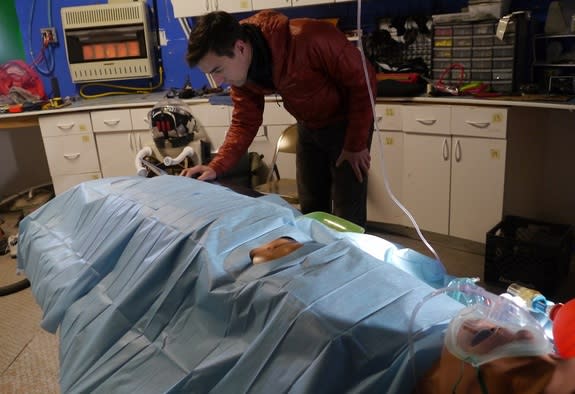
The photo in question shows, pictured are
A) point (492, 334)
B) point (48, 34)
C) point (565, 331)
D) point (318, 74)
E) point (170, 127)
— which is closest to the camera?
point (492, 334)

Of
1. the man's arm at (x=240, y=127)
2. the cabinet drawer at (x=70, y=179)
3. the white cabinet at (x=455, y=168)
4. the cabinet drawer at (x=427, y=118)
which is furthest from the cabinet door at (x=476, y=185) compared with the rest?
the cabinet drawer at (x=70, y=179)

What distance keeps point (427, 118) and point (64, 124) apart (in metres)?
2.55

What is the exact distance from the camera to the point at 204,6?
3.59 meters

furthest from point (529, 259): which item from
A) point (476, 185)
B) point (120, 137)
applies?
point (120, 137)

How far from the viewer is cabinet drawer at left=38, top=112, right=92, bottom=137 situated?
12.1ft

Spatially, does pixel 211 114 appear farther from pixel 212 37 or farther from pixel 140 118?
pixel 212 37

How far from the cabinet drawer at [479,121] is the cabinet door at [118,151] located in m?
2.23

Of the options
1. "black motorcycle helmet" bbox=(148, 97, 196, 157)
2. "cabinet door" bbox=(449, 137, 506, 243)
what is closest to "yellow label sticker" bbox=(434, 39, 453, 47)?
"cabinet door" bbox=(449, 137, 506, 243)

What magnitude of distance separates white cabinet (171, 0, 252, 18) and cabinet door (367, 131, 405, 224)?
1324 millimetres

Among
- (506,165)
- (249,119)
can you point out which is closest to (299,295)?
(249,119)

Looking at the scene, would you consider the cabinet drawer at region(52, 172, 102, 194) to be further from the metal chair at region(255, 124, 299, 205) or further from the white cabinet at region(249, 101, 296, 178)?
the metal chair at region(255, 124, 299, 205)

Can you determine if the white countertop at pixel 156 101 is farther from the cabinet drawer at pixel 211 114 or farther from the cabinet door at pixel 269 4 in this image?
the cabinet door at pixel 269 4

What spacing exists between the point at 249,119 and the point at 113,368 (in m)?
1.12

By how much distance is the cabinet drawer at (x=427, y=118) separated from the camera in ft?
8.98
